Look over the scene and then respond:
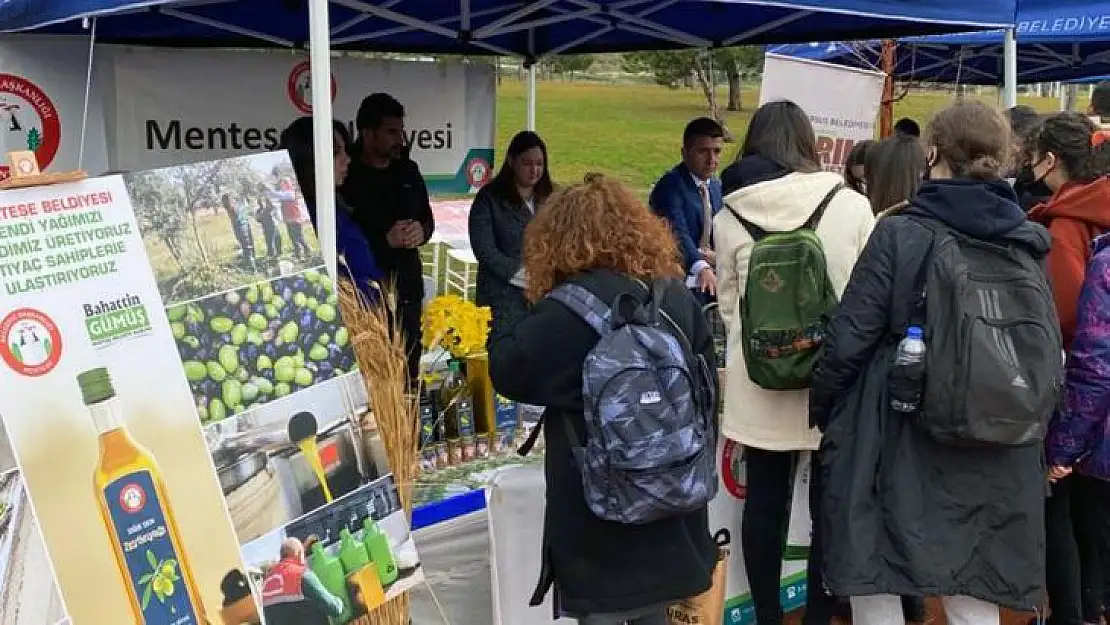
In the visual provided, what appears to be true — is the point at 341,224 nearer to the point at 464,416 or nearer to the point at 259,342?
the point at 464,416

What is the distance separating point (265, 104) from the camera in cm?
504

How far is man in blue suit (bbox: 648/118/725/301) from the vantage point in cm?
440

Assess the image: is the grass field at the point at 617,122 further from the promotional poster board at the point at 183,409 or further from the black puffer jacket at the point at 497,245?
the promotional poster board at the point at 183,409

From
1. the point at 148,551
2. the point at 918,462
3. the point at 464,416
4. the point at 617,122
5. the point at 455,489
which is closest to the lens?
the point at 148,551

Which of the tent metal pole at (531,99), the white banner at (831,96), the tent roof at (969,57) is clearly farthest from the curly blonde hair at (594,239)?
the tent roof at (969,57)

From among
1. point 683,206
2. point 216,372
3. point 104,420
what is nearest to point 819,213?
point 216,372

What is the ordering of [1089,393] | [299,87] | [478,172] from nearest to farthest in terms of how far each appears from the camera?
[1089,393]
[299,87]
[478,172]

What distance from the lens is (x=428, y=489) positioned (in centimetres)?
300

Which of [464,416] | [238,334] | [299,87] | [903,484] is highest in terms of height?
[299,87]

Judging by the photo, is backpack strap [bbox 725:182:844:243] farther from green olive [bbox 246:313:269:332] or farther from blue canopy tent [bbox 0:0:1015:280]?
green olive [bbox 246:313:269:332]

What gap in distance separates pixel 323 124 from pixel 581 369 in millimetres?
869

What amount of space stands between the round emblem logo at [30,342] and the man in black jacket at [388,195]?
90.1 inches

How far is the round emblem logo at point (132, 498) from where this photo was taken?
195 cm

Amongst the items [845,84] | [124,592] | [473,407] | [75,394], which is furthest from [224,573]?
[845,84]
